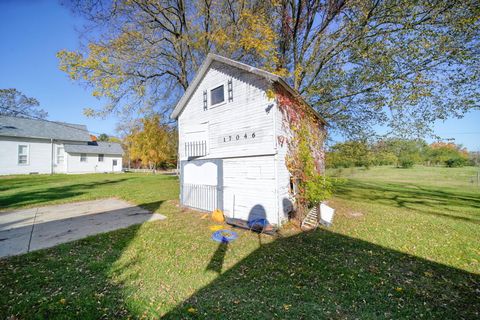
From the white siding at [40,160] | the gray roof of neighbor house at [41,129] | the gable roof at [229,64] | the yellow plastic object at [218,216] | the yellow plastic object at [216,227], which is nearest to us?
the gable roof at [229,64]

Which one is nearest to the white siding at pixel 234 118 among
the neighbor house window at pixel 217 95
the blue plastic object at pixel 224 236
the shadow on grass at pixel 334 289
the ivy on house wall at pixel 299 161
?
the neighbor house window at pixel 217 95

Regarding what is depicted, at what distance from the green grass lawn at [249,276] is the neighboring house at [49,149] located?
1106 inches

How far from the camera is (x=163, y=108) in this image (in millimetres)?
15680

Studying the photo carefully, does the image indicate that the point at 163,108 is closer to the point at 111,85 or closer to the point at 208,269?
the point at 111,85

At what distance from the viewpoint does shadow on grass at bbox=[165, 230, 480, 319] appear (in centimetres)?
314

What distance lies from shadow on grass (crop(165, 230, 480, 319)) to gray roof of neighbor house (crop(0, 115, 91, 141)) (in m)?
32.9

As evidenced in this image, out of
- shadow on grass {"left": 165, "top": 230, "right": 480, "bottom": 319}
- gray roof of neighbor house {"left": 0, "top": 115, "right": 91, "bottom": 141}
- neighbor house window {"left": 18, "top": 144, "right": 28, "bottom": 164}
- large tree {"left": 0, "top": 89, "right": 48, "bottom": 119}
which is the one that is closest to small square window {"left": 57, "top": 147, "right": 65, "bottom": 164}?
gray roof of neighbor house {"left": 0, "top": 115, "right": 91, "bottom": 141}

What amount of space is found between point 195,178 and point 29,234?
5.86 m

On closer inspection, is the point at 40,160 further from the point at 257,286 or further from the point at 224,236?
the point at 257,286

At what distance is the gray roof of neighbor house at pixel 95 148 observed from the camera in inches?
1082

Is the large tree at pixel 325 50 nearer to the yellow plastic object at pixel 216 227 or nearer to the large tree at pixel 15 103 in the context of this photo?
the yellow plastic object at pixel 216 227

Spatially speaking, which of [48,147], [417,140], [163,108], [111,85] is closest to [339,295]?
[417,140]

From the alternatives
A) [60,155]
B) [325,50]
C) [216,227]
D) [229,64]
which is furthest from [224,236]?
[60,155]

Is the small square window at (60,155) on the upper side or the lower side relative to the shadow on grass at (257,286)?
upper
